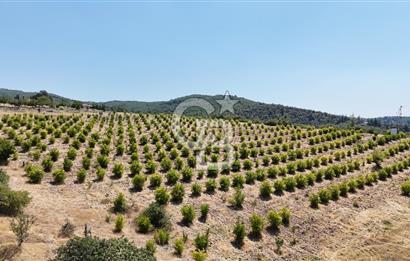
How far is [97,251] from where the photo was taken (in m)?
7.73

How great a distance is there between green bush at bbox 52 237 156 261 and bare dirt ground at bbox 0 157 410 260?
1.80 m

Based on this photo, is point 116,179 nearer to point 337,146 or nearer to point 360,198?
point 360,198

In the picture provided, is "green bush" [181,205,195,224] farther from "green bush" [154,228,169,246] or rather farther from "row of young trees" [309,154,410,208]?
"row of young trees" [309,154,410,208]

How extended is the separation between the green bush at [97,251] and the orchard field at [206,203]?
1.85m

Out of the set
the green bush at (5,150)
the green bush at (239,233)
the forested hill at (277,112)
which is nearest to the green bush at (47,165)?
the green bush at (5,150)

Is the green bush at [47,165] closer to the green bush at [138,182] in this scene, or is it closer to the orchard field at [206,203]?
the orchard field at [206,203]

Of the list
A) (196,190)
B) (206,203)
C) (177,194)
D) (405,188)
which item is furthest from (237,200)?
(405,188)

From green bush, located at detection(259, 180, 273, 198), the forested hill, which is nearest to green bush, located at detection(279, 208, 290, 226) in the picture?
green bush, located at detection(259, 180, 273, 198)

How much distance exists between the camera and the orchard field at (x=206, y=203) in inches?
454

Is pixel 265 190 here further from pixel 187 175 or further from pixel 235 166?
pixel 235 166

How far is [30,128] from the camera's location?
2645 cm

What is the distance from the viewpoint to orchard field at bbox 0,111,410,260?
37.8 feet

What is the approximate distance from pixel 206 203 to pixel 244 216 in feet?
5.15

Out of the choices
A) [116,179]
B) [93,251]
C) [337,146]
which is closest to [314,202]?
[116,179]
